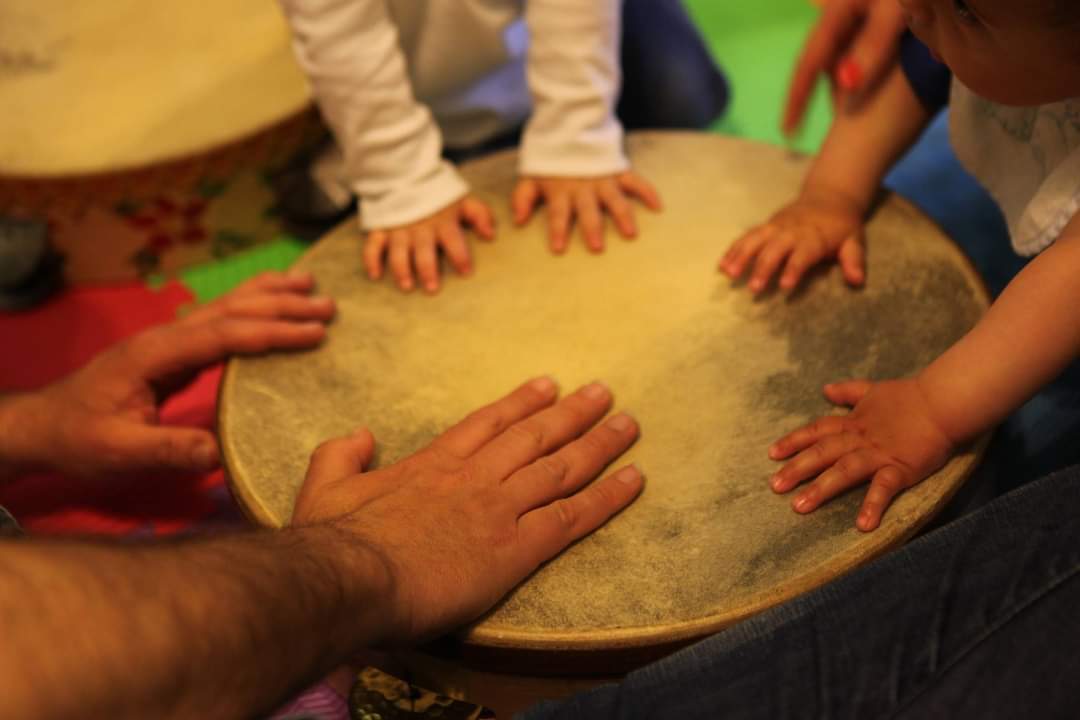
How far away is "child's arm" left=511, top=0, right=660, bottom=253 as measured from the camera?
37.8 inches

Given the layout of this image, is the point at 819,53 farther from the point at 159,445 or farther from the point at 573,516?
the point at 159,445

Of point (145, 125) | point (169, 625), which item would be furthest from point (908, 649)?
point (145, 125)

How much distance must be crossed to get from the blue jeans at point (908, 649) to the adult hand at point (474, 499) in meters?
0.10

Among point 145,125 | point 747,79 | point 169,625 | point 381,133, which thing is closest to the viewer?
point 169,625

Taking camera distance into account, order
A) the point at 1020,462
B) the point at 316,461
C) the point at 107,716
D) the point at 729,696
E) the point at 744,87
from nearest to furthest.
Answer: the point at 107,716
the point at 729,696
the point at 316,461
the point at 1020,462
the point at 744,87

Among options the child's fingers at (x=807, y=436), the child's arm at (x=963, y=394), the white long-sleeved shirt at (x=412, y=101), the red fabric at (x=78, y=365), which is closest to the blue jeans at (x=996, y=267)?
the child's arm at (x=963, y=394)

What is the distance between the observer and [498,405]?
2.55ft

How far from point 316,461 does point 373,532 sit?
4.4 inches

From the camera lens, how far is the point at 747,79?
159 cm

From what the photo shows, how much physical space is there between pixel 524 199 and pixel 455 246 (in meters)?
0.09

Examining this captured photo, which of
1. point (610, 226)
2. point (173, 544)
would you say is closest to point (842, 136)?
point (610, 226)

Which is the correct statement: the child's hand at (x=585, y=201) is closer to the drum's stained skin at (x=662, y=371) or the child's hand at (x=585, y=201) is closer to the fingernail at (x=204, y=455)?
the drum's stained skin at (x=662, y=371)

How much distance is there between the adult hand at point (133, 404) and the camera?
90 cm

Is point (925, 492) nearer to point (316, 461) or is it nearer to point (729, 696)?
point (729, 696)
